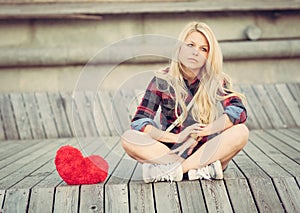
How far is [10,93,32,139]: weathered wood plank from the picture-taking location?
5.15m

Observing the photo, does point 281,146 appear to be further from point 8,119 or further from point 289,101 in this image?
point 8,119

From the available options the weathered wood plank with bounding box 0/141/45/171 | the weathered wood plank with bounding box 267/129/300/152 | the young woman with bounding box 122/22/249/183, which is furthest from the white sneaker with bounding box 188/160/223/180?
the weathered wood plank with bounding box 267/129/300/152

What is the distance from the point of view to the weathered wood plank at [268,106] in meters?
5.23

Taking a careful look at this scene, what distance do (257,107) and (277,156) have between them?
1.98 meters

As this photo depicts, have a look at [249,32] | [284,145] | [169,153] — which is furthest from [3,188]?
[249,32]

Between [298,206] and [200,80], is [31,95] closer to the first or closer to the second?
[200,80]

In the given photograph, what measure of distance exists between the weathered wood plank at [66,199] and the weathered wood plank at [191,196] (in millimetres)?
502

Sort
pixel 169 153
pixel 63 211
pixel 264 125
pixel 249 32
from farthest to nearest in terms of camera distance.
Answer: pixel 249 32 → pixel 264 125 → pixel 169 153 → pixel 63 211

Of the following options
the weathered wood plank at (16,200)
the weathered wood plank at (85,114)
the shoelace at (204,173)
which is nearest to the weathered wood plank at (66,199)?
the weathered wood plank at (16,200)

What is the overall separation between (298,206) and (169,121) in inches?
32.1

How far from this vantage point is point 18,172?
3.08m

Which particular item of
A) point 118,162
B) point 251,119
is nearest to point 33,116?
point 118,162

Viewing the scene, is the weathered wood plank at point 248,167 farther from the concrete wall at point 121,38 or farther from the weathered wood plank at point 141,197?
the concrete wall at point 121,38

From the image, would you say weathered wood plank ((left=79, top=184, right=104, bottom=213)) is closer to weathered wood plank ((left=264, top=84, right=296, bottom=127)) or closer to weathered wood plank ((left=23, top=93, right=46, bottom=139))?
weathered wood plank ((left=23, top=93, right=46, bottom=139))
